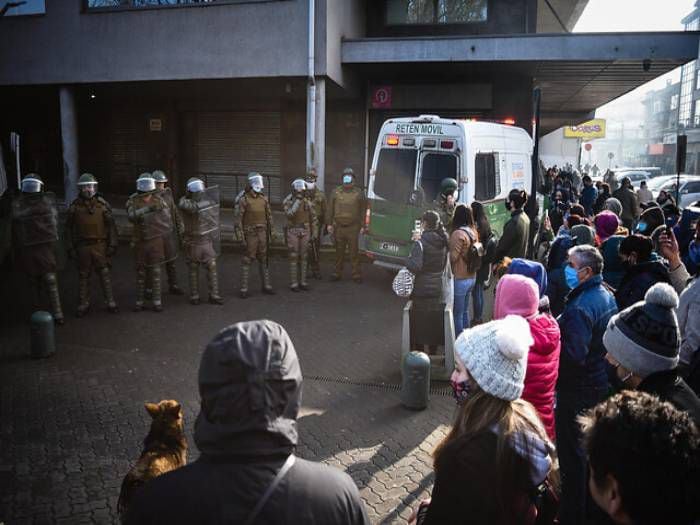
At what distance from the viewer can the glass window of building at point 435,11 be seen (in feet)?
60.5

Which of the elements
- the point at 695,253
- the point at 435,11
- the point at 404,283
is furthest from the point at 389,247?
the point at 435,11

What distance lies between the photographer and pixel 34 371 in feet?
24.4

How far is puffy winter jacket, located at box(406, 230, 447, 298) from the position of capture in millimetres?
7012

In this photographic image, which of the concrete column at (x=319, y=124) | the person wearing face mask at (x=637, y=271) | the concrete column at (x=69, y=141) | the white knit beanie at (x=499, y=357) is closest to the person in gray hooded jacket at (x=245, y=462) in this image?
the white knit beanie at (x=499, y=357)

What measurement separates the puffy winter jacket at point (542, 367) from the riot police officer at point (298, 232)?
8.09m

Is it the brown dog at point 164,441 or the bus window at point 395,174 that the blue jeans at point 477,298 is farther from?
the brown dog at point 164,441

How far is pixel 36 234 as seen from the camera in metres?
9.16

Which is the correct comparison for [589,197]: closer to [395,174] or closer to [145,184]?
[395,174]

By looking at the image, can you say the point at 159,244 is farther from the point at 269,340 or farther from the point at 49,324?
the point at 269,340

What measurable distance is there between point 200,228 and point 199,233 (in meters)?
0.09

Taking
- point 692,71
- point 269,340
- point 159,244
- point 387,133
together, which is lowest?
point 159,244

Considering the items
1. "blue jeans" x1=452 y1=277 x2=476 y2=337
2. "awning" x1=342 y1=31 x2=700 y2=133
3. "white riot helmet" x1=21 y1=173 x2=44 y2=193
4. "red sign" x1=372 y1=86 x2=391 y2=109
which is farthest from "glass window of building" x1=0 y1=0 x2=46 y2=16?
"blue jeans" x1=452 y1=277 x2=476 y2=337

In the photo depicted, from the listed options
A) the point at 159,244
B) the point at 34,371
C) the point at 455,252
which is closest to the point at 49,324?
the point at 34,371

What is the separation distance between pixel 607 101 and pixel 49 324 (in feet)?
74.0
